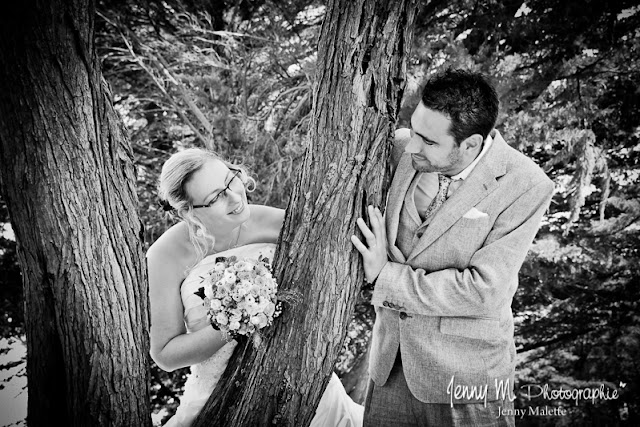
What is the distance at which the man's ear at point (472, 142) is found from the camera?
264 centimetres

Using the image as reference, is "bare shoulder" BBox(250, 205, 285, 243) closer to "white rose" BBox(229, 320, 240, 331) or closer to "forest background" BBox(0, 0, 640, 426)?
"white rose" BBox(229, 320, 240, 331)

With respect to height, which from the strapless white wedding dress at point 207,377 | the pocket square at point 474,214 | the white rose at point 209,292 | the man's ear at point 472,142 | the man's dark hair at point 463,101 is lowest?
the strapless white wedding dress at point 207,377

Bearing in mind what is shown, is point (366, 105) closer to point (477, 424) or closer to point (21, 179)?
point (21, 179)

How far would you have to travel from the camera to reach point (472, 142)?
2658 mm

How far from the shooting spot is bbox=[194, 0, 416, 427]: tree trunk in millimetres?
2475

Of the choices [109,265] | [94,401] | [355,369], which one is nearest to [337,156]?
[109,265]

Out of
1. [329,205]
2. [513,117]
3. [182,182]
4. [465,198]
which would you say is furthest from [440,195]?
[513,117]

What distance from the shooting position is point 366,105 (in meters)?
2.50

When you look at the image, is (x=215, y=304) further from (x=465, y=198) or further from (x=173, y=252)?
(x=465, y=198)

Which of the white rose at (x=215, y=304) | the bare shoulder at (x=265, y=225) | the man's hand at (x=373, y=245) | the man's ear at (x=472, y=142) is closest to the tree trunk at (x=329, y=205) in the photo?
the man's hand at (x=373, y=245)

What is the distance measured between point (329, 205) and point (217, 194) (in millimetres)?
877

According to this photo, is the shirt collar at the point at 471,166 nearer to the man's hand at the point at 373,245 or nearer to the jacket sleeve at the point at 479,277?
the jacket sleeve at the point at 479,277

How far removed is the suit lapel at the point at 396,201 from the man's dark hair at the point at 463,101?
0.28 metres

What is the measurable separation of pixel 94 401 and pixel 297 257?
1060 mm
